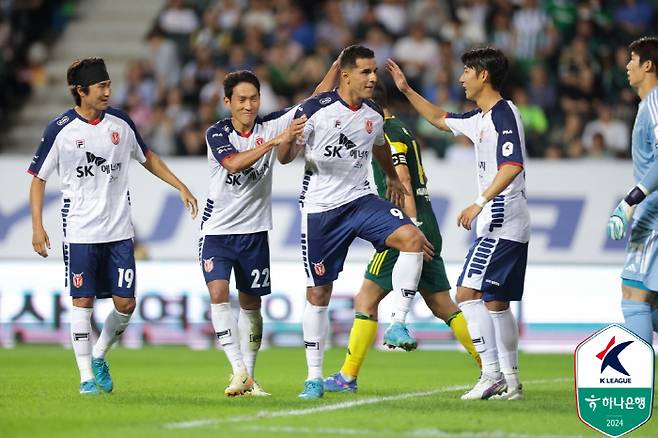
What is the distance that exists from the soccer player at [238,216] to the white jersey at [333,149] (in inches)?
10.7

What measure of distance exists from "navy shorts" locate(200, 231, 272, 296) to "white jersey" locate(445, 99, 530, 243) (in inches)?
65.5

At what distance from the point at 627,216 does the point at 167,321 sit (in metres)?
8.57

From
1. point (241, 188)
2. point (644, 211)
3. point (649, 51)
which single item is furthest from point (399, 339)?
point (649, 51)

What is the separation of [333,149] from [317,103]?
362mm

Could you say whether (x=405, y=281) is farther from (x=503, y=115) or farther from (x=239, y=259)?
(x=503, y=115)

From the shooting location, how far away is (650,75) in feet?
30.3

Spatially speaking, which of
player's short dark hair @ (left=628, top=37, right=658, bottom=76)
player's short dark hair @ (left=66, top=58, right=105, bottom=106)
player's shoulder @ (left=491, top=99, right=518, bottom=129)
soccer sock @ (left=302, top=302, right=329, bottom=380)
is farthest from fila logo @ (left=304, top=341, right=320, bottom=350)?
player's short dark hair @ (left=628, top=37, right=658, bottom=76)

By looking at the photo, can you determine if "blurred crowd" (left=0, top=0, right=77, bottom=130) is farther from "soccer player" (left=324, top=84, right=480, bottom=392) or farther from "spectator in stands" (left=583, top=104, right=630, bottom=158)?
"soccer player" (left=324, top=84, right=480, bottom=392)

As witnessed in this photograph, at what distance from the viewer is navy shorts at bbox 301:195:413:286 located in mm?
9875

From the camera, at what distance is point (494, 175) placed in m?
9.83

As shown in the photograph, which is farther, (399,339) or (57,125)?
(57,125)

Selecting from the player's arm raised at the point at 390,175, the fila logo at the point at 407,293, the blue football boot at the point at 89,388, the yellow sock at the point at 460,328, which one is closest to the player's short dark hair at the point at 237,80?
the player's arm raised at the point at 390,175

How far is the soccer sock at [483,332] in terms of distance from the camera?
32.1 feet

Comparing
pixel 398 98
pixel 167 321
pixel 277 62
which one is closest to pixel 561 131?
pixel 398 98
